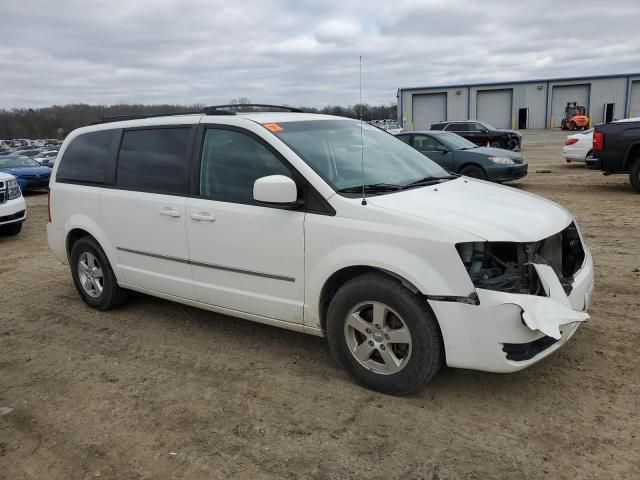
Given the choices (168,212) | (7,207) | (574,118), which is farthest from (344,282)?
(574,118)

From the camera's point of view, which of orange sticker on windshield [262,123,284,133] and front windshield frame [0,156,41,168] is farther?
front windshield frame [0,156,41,168]

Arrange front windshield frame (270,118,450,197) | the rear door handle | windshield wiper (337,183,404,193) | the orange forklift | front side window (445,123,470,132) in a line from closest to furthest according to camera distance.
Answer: windshield wiper (337,183,404,193) < front windshield frame (270,118,450,197) < the rear door handle < front side window (445,123,470,132) < the orange forklift

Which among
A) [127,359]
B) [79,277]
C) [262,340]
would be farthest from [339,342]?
[79,277]

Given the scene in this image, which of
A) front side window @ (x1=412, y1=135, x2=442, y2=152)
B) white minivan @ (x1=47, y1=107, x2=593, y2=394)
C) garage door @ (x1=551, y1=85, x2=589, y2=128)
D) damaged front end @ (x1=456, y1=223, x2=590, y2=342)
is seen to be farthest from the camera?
garage door @ (x1=551, y1=85, x2=589, y2=128)

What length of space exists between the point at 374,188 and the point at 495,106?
53774 mm

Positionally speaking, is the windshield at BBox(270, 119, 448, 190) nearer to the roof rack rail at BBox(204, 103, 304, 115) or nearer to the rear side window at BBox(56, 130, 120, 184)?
the roof rack rail at BBox(204, 103, 304, 115)

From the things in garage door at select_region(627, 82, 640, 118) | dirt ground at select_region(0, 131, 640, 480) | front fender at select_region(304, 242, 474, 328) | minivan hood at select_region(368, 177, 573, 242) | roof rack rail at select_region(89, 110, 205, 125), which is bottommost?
dirt ground at select_region(0, 131, 640, 480)

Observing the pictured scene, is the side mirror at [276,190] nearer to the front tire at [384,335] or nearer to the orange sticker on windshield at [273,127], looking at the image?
the orange sticker on windshield at [273,127]

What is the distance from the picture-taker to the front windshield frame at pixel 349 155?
389cm

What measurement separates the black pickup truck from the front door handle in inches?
391

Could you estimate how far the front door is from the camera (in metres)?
3.83

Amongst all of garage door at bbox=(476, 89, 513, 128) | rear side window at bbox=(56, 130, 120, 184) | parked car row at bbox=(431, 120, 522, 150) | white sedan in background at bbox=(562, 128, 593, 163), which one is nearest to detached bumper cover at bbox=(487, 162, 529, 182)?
white sedan in background at bbox=(562, 128, 593, 163)

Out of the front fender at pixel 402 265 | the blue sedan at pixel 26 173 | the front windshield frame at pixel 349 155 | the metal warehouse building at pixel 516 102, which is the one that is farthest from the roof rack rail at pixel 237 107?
the metal warehouse building at pixel 516 102

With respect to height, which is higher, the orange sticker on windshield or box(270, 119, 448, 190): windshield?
the orange sticker on windshield
